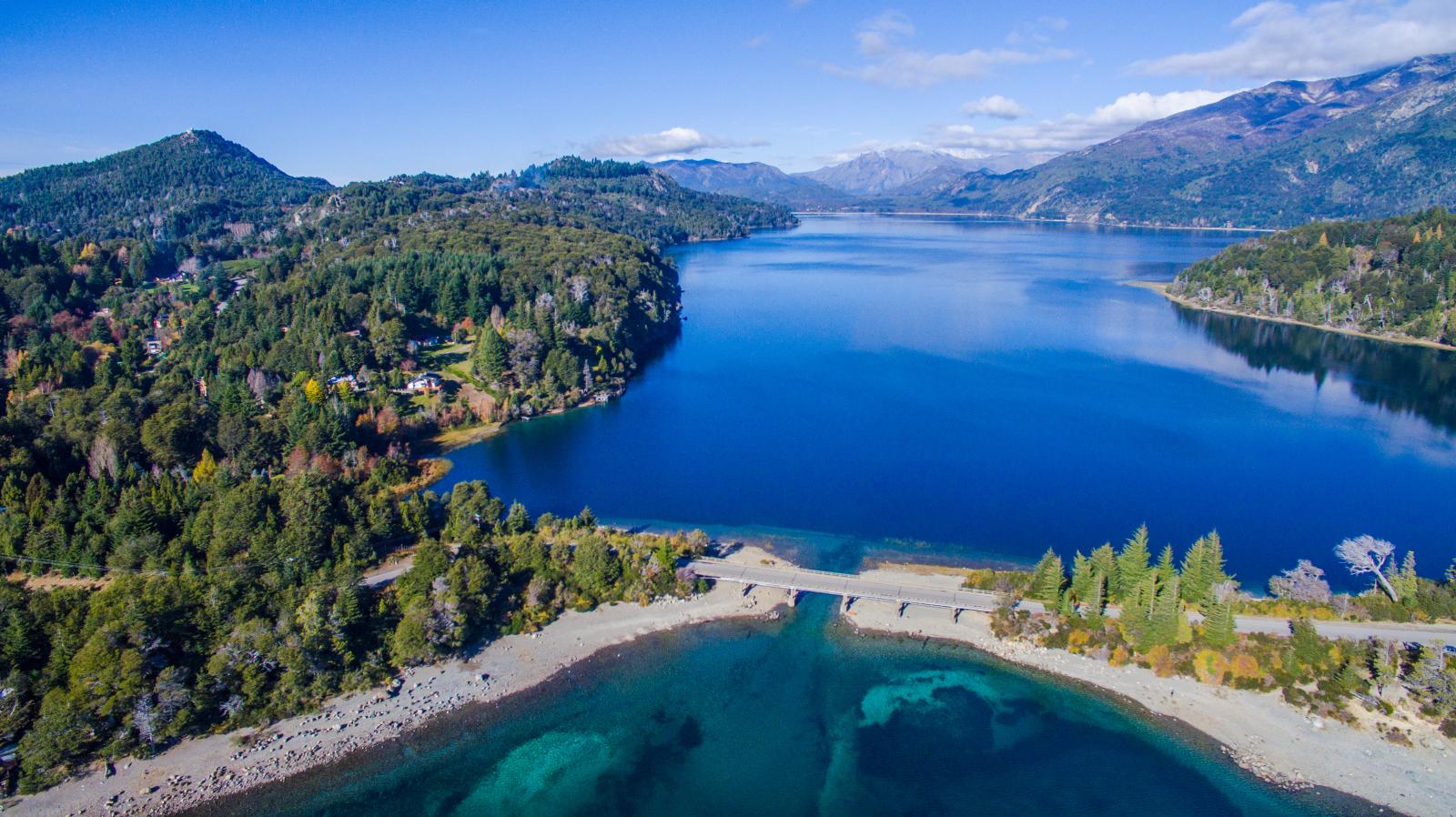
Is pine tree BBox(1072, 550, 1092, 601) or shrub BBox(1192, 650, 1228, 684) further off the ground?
pine tree BBox(1072, 550, 1092, 601)

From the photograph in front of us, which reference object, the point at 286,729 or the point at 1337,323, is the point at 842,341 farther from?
the point at 286,729

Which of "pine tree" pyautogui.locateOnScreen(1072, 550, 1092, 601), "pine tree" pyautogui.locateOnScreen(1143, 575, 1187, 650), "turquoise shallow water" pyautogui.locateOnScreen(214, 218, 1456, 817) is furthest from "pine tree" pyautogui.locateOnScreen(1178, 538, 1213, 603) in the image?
"turquoise shallow water" pyautogui.locateOnScreen(214, 218, 1456, 817)

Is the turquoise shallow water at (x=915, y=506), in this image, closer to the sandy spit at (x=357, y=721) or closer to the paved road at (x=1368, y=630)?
the sandy spit at (x=357, y=721)

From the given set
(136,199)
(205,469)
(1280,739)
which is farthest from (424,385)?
(136,199)

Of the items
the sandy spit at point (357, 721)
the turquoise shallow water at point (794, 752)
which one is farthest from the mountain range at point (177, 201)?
the turquoise shallow water at point (794, 752)

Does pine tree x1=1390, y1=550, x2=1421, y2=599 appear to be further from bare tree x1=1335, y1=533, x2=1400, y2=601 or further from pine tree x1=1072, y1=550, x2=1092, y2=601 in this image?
pine tree x1=1072, y1=550, x2=1092, y2=601

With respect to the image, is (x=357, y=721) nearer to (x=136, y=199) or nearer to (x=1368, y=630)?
(x=1368, y=630)

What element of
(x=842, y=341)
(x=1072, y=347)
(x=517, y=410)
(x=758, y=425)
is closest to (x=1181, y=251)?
(x=1072, y=347)
